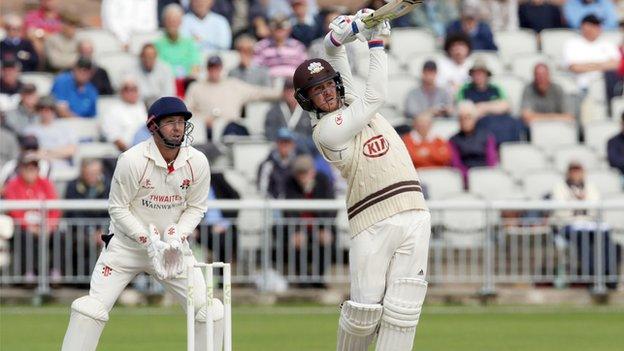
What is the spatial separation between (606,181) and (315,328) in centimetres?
524

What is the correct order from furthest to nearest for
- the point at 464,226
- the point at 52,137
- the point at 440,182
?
1. the point at 52,137
2. the point at 440,182
3. the point at 464,226

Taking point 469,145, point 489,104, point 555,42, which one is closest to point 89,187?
point 469,145

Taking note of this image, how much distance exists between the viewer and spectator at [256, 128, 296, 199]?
1911 centimetres

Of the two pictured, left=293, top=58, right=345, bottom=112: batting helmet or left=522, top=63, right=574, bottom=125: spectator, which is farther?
left=522, top=63, right=574, bottom=125: spectator

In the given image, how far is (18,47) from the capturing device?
71.3 ft

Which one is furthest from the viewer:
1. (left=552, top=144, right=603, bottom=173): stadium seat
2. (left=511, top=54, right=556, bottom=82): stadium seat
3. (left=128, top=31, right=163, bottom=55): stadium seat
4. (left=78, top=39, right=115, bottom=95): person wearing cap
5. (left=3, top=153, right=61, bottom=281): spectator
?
(left=511, top=54, right=556, bottom=82): stadium seat

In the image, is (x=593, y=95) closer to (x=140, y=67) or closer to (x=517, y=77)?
(x=517, y=77)

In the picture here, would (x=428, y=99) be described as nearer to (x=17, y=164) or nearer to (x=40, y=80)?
(x=40, y=80)

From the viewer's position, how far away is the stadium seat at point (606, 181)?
1980cm

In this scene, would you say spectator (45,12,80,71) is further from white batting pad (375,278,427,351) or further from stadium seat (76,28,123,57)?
white batting pad (375,278,427,351)

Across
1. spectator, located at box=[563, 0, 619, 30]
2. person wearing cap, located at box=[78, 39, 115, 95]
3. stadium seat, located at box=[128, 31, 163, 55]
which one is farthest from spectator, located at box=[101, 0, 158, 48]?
spectator, located at box=[563, 0, 619, 30]

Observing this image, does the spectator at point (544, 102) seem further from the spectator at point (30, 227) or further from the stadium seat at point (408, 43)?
the spectator at point (30, 227)

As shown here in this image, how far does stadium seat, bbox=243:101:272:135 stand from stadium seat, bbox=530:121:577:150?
3.22m

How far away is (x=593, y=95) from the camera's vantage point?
2194cm
